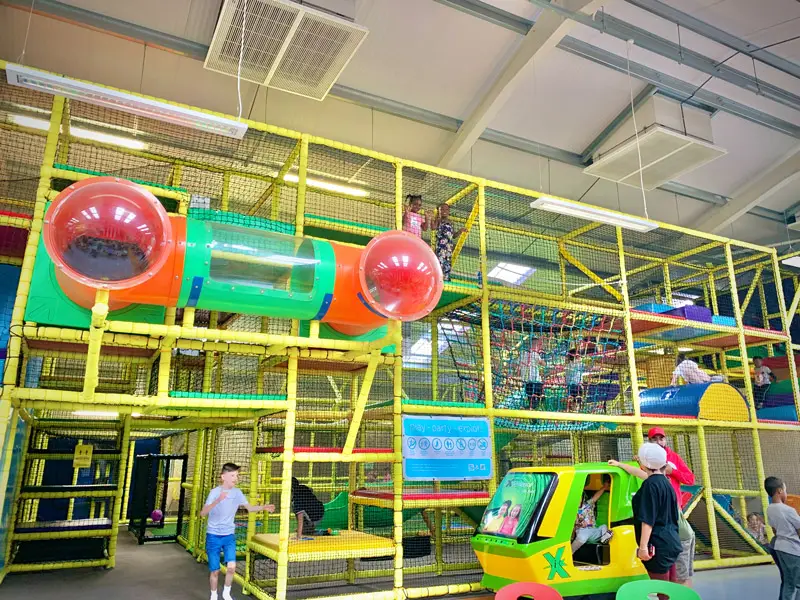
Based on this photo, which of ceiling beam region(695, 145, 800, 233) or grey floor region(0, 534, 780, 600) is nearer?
grey floor region(0, 534, 780, 600)

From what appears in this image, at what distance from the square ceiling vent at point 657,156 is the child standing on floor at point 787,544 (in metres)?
5.93

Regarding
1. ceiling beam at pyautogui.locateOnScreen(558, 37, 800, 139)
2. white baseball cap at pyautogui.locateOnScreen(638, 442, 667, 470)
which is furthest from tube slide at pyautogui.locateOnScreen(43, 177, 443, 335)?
ceiling beam at pyautogui.locateOnScreen(558, 37, 800, 139)

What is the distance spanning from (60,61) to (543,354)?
27.8 feet

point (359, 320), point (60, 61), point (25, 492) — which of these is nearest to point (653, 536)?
point (359, 320)

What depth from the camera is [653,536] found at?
458 centimetres

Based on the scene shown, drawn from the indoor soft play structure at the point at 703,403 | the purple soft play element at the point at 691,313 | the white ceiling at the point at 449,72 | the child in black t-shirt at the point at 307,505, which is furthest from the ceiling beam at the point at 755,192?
the child in black t-shirt at the point at 307,505

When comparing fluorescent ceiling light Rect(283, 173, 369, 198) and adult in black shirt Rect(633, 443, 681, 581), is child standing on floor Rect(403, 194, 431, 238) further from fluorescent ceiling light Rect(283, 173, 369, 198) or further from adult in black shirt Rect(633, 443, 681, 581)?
adult in black shirt Rect(633, 443, 681, 581)

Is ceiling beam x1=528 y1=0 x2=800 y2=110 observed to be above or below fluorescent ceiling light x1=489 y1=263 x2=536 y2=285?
above

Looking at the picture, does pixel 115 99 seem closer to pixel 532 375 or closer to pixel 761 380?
pixel 532 375

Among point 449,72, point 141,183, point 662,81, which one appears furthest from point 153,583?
point 662,81

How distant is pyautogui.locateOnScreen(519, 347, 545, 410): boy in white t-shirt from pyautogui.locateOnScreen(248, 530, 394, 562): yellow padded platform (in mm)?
2682

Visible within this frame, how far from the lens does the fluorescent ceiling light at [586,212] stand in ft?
21.3

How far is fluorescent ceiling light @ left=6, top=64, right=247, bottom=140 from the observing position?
4371 mm

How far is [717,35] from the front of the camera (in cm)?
903
